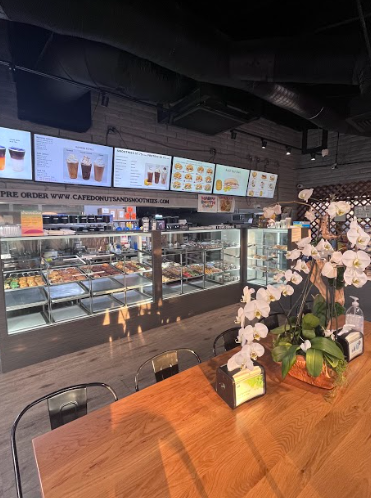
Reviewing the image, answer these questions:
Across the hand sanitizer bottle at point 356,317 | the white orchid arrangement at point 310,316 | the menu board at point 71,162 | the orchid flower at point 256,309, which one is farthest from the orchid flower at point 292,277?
the menu board at point 71,162

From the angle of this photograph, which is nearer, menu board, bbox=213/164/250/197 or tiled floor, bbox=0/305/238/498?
tiled floor, bbox=0/305/238/498

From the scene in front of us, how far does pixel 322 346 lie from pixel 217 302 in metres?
3.37

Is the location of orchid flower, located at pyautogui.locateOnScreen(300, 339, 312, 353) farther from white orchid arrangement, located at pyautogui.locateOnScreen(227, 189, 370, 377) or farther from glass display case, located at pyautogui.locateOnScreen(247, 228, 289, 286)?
glass display case, located at pyautogui.locateOnScreen(247, 228, 289, 286)

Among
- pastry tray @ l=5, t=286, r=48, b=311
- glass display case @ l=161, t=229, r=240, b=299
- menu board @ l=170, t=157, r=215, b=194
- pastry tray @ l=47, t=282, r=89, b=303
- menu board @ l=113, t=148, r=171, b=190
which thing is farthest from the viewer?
menu board @ l=170, t=157, r=215, b=194

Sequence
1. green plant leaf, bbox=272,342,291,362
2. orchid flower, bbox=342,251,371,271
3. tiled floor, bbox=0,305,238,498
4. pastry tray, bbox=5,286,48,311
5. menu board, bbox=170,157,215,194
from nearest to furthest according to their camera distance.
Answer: orchid flower, bbox=342,251,371,271 < green plant leaf, bbox=272,342,291,362 < tiled floor, bbox=0,305,238,498 < pastry tray, bbox=5,286,48,311 < menu board, bbox=170,157,215,194

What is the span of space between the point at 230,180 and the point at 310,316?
4645mm

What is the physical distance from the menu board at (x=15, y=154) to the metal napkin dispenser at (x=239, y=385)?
11.6 ft

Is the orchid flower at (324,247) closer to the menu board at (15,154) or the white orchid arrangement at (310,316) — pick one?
the white orchid arrangement at (310,316)

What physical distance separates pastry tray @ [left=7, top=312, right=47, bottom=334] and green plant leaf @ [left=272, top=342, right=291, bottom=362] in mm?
2661

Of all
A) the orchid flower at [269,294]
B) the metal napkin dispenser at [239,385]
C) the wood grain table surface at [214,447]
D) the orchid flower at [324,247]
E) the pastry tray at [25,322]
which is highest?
the orchid flower at [324,247]

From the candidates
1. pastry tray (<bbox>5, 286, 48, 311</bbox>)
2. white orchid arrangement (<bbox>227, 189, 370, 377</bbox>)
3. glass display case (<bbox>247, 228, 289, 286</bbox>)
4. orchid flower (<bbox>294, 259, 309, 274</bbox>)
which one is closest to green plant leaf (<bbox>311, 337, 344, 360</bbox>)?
white orchid arrangement (<bbox>227, 189, 370, 377</bbox>)

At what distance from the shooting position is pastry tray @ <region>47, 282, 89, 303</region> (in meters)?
3.05

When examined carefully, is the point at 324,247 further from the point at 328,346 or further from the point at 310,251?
the point at 328,346

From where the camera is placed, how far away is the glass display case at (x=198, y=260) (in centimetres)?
408
